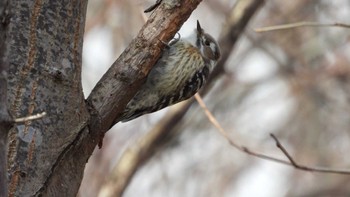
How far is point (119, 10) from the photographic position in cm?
864

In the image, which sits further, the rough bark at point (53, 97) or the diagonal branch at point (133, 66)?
the diagonal branch at point (133, 66)

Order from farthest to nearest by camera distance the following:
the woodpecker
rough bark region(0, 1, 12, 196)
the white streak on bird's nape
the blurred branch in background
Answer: the blurred branch in background, the white streak on bird's nape, the woodpecker, rough bark region(0, 1, 12, 196)

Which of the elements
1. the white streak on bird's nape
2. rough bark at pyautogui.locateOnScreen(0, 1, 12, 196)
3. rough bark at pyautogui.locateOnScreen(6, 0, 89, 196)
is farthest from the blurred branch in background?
Result: rough bark at pyautogui.locateOnScreen(0, 1, 12, 196)

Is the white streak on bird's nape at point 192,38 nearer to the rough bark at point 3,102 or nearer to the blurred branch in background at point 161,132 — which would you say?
the blurred branch in background at point 161,132

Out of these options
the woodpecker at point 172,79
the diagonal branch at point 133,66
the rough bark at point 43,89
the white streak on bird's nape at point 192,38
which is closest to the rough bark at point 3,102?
the rough bark at point 43,89

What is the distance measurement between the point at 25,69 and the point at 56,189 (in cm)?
47

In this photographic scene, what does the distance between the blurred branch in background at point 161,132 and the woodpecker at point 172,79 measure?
16.9 inches

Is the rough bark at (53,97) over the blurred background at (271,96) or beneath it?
over

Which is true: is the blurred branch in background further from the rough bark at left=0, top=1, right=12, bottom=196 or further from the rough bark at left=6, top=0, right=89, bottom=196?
the rough bark at left=0, top=1, right=12, bottom=196

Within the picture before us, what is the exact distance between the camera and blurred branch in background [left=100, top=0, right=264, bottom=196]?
506 cm

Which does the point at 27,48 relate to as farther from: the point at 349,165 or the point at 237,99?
the point at 349,165

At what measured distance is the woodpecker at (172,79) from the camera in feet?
14.6

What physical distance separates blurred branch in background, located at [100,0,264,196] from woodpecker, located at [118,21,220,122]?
1.41ft

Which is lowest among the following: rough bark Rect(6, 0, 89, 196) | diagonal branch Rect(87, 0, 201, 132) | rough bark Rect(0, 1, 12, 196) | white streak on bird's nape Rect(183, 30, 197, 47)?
white streak on bird's nape Rect(183, 30, 197, 47)
